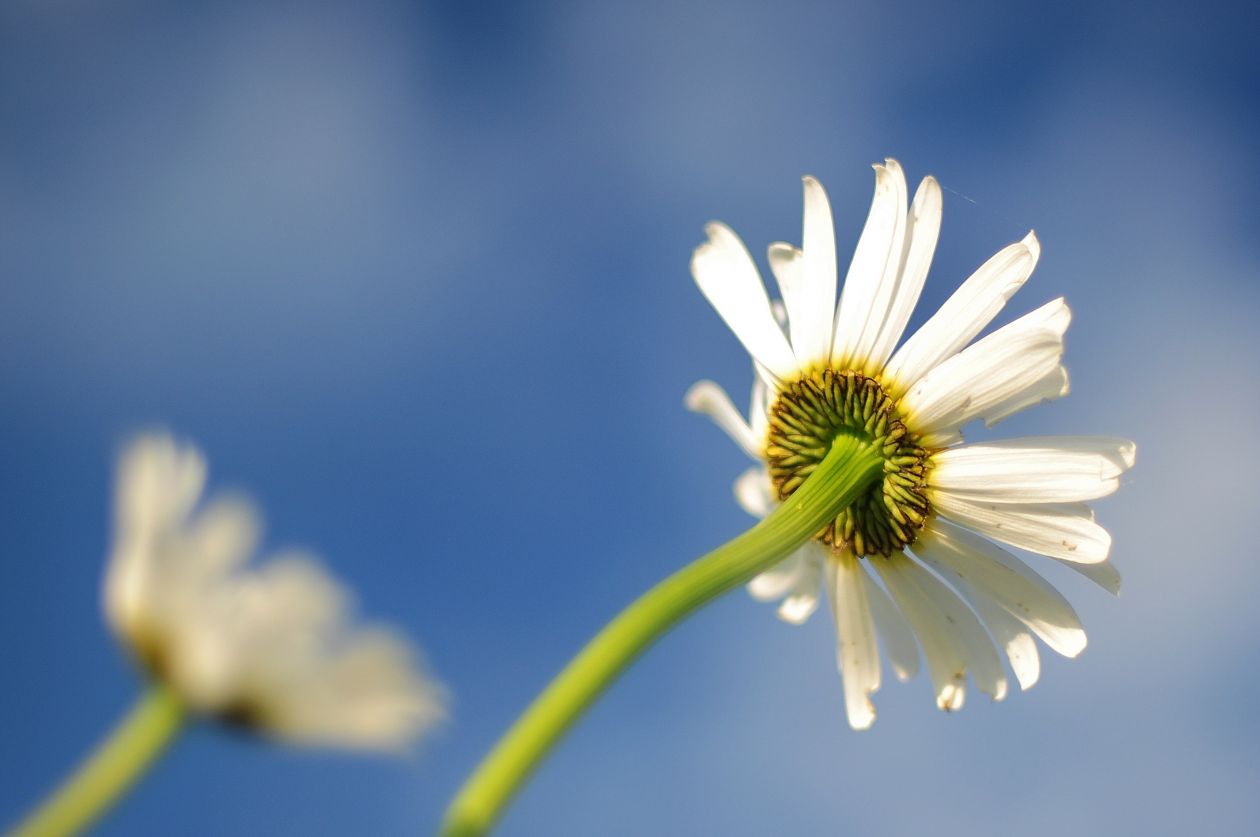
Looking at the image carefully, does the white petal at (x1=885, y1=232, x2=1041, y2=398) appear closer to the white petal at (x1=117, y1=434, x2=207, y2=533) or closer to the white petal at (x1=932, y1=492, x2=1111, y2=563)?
the white petal at (x1=932, y1=492, x2=1111, y2=563)

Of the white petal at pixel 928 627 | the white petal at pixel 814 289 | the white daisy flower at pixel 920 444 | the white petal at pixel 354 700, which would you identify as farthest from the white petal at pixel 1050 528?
the white petal at pixel 354 700

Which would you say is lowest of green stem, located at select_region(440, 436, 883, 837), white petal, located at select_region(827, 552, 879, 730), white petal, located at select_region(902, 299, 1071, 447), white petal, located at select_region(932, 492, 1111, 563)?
green stem, located at select_region(440, 436, 883, 837)

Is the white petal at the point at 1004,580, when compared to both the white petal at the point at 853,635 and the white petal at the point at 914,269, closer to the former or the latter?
the white petal at the point at 853,635

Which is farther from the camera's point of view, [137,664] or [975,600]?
[975,600]

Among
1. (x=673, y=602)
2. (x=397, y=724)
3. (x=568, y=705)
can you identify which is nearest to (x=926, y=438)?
(x=673, y=602)

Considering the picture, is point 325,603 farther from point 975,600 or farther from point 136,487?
point 975,600

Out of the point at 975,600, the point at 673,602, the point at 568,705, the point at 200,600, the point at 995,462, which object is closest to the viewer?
the point at 200,600

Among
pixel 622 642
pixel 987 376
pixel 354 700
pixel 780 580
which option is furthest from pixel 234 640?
pixel 780 580

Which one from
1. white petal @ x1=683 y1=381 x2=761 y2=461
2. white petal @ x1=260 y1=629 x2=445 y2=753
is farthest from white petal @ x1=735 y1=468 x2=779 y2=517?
white petal @ x1=260 y1=629 x2=445 y2=753
